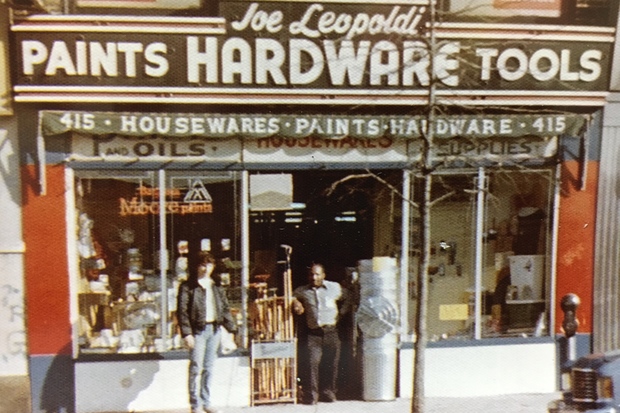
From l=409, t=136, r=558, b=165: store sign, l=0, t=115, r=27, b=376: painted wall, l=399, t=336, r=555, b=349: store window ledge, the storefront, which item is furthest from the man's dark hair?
l=409, t=136, r=558, b=165: store sign

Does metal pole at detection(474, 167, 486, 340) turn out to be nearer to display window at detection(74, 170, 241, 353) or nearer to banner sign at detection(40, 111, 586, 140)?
banner sign at detection(40, 111, 586, 140)

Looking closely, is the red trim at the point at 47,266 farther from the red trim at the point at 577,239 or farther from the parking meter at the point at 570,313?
the red trim at the point at 577,239

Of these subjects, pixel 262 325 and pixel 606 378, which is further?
pixel 262 325

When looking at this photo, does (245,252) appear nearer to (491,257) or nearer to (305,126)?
(305,126)

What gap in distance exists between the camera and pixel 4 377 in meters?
7.75

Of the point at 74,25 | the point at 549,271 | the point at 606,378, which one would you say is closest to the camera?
the point at 606,378

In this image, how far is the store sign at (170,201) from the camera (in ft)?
26.5

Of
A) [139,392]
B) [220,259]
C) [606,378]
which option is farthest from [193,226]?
[606,378]

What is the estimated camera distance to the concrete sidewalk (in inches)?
306

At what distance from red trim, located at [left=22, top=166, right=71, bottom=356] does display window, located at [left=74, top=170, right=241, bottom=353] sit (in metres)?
0.25

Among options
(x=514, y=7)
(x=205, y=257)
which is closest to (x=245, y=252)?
(x=205, y=257)

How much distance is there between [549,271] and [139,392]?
5.67 m

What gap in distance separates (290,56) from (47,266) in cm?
398

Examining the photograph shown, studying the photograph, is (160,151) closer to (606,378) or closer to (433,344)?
(433,344)
